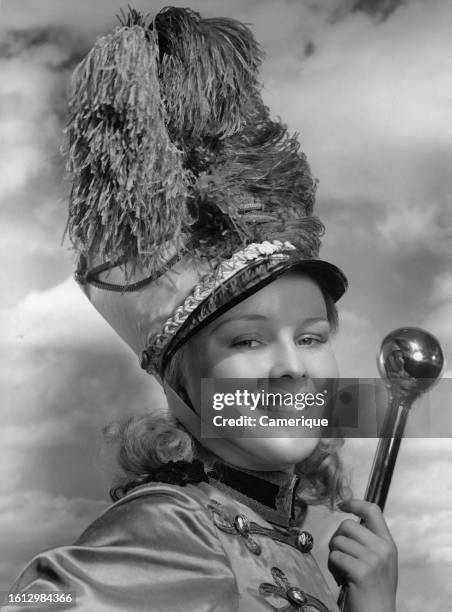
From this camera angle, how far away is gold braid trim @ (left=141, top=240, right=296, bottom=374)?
1343 mm

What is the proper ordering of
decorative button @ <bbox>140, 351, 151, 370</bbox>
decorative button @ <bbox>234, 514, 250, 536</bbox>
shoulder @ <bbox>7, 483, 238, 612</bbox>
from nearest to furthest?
shoulder @ <bbox>7, 483, 238, 612</bbox>
decorative button @ <bbox>234, 514, 250, 536</bbox>
decorative button @ <bbox>140, 351, 151, 370</bbox>

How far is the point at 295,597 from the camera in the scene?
1271 millimetres

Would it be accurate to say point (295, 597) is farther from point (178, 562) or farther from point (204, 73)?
point (204, 73)

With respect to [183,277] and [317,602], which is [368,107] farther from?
[317,602]

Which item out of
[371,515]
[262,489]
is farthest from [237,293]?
[371,515]

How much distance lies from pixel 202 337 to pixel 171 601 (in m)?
0.37

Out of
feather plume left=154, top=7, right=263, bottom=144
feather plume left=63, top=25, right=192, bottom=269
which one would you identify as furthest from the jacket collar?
feather plume left=154, top=7, right=263, bottom=144

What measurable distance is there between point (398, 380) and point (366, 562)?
271 millimetres

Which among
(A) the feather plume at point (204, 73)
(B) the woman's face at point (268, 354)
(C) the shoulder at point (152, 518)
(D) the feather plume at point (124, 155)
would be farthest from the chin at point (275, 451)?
(A) the feather plume at point (204, 73)

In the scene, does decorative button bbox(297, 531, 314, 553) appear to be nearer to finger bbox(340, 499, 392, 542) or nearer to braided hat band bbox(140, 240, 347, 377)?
finger bbox(340, 499, 392, 542)

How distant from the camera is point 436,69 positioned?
2033 millimetres

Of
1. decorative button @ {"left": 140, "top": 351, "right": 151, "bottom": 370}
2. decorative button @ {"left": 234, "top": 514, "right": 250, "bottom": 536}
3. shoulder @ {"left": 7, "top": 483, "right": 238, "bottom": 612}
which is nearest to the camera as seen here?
shoulder @ {"left": 7, "top": 483, "right": 238, "bottom": 612}

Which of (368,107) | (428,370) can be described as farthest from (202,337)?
(368,107)

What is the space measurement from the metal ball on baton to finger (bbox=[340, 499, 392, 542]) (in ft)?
0.14
